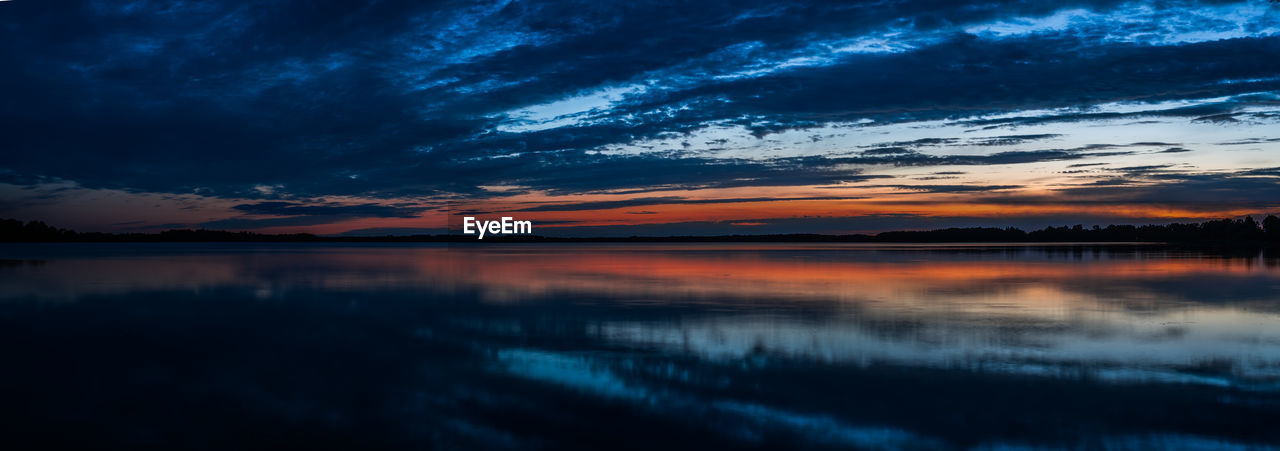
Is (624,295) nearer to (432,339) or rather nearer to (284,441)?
(432,339)

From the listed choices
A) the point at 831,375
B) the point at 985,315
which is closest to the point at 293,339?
the point at 831,375

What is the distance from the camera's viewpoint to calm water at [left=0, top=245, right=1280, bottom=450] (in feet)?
20.2

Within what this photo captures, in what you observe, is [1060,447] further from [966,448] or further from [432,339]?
[432,339]

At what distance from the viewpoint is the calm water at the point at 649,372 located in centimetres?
617

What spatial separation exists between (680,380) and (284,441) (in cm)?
397

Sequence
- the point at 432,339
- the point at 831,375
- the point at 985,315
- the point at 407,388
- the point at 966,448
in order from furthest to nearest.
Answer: the point at 985,315 → the point at 432,339 → the point at 831,375 → the point at 407,388 → the point at 966,448

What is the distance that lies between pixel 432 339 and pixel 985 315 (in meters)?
9.94

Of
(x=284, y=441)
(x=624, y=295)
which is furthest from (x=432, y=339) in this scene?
(x=624, y=295)

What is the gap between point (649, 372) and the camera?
8.57 meters

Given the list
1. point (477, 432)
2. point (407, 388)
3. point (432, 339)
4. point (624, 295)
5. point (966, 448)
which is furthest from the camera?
point (624, 295)

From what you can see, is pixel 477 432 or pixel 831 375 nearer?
pixel 477 432

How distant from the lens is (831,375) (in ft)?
27.5

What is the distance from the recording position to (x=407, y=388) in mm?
7867

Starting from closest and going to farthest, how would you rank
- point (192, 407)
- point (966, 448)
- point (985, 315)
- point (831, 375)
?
point (966, 448), point (192, 407), point (831, 375), point (985, 315)
